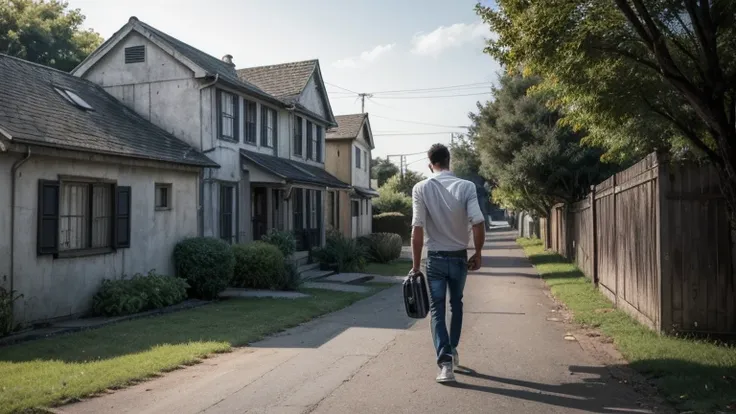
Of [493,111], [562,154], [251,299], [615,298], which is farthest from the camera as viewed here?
[493,111]

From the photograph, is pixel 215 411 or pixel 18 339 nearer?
pixel 215 411

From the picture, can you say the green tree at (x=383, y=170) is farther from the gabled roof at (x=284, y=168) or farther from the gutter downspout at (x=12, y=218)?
the gutter downspout at (x=12, y=218)

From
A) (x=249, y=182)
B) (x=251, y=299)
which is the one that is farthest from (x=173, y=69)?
(x=251, y=299)

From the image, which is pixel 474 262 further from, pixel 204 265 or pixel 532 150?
pixel 532 150

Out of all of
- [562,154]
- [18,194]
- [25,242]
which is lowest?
[25,242]

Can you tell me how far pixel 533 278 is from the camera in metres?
17.8

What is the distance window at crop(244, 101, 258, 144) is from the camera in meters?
18.6

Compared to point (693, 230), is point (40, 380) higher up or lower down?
lower down

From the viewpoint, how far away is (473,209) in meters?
5.88

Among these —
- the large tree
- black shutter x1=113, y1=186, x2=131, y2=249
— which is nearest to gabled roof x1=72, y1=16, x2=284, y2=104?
black shutter x1=113, y1=186, x2=131, y2=249

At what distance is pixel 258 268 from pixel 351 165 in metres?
16.8

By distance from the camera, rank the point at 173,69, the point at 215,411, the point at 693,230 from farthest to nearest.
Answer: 1. the point at 173,69
2. the point at 693,230
3. the point at 215,411

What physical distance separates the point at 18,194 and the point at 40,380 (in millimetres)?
4652

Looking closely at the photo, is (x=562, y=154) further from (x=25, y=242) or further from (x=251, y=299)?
(x=25, y=242)
